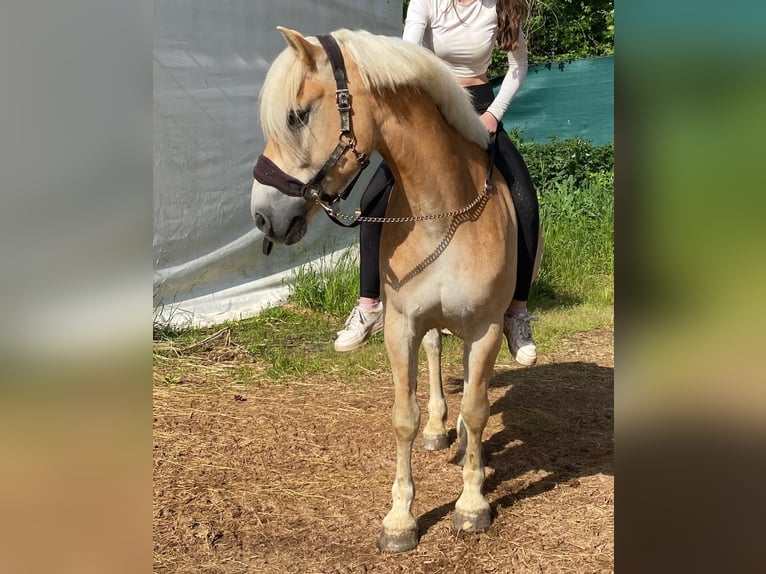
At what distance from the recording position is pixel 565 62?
8961 mm

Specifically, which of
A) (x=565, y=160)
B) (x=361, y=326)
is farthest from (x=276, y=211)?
(x=565, y=160)

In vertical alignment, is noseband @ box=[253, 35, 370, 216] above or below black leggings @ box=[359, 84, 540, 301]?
above

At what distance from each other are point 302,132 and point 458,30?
1.14 m

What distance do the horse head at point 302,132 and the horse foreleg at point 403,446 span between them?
0.71 metres

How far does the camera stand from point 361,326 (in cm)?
319

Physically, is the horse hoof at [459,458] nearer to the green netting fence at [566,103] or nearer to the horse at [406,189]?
the horse at [406,189]

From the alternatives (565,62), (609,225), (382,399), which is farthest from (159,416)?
(565,62)

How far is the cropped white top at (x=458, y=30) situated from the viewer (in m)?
3.00

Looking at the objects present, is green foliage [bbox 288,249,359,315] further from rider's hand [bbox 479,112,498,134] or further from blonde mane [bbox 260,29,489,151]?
blonde mane [bbox 260,29,489,151]

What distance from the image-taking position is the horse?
229 centimetres

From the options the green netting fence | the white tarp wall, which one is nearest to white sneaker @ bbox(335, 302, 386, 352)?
the white tarp wall
